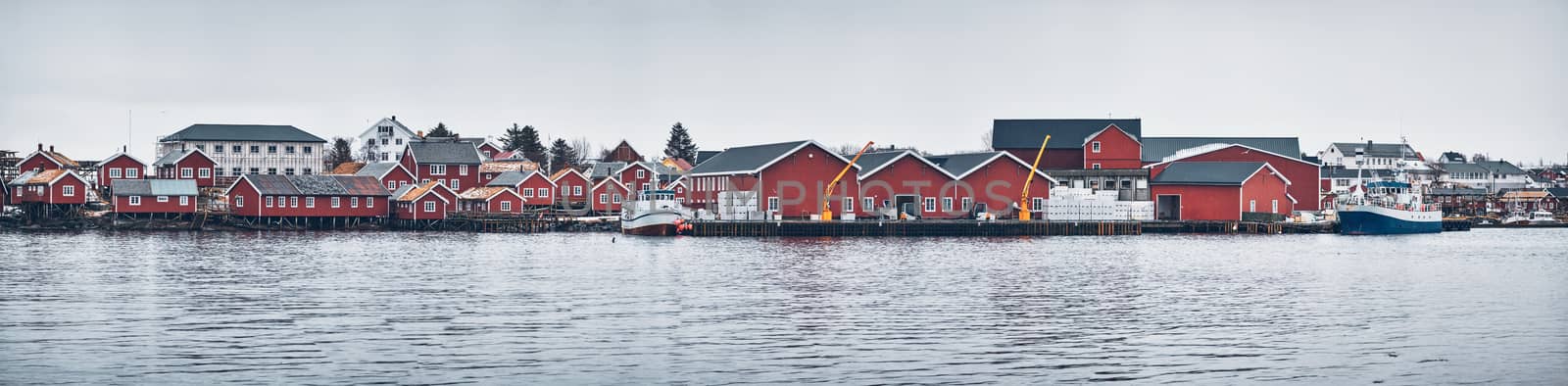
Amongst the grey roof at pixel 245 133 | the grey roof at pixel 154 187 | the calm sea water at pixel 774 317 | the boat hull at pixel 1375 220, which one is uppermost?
the grey roof at pixel 245 133

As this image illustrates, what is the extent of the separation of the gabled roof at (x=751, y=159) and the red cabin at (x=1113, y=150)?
1535cm

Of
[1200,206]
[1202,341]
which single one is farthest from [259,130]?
[1202,341]

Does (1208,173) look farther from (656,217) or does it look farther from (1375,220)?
(656,217)

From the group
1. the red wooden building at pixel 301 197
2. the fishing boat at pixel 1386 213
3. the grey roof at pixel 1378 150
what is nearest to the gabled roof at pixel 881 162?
the fishing boat at pixel 1386 213

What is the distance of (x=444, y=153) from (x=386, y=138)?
2945 cm

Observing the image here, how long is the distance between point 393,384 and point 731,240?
146 feet

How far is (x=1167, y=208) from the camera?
7806 cm

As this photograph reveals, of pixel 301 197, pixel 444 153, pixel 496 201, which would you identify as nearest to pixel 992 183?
pixel 496 201

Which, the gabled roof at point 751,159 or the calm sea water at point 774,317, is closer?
the calm sea water at point 774,317

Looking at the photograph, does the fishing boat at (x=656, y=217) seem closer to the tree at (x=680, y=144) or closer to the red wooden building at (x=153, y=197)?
the red wooden building at (x=153, y=197)

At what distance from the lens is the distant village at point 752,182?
73250 mm

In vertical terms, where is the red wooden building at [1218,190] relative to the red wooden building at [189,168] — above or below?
below

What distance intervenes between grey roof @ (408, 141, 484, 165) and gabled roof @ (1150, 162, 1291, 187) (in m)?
43.6

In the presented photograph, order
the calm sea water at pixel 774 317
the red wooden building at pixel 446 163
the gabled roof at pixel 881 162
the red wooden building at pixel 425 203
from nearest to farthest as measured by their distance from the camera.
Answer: the calm sea water at pixel 774 317 → the gabled roof at pixel 881 162 → the red wooden building at pixel 425 203 → the red wooden building at pixel 446 163
